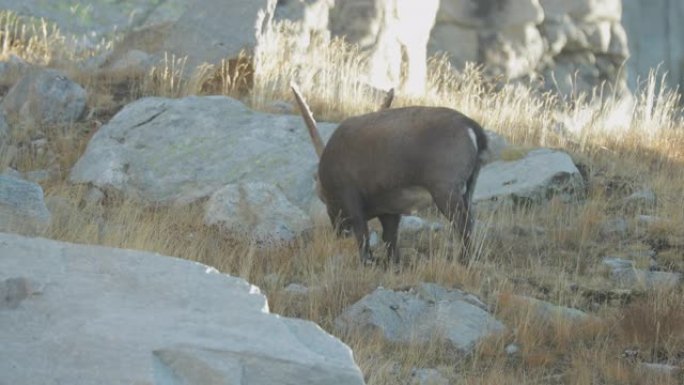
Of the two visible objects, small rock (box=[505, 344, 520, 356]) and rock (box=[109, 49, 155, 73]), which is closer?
small rock (box=[505, 344, 520, 356])

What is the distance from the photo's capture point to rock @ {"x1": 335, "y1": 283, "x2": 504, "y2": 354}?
7691 millimetres

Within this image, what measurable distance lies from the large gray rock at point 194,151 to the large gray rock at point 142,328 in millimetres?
6245

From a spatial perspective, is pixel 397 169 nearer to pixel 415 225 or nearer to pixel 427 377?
pixel 415 225

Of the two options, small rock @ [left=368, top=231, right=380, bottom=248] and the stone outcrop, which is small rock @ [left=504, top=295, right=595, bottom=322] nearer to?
small rock @ [left=368, top=231, right=380, bottom=248]

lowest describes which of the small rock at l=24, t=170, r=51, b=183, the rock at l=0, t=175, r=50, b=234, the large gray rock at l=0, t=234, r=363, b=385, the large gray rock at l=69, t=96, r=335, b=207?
the small rock at l=24, t=170, r=51, b=183

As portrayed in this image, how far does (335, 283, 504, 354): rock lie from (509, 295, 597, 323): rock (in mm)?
286

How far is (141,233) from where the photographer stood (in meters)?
9.04

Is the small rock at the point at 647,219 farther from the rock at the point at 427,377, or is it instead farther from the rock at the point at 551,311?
the rock at the point at 427,377

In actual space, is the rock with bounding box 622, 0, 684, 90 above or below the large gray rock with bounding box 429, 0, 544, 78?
below

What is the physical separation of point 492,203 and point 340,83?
3.81 m

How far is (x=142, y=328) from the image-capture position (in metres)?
4.45

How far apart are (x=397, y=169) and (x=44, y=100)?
16.6 ft

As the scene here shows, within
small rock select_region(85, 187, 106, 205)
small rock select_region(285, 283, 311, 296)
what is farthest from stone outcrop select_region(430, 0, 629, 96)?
small rock select_region(285, 283, 311, 296)

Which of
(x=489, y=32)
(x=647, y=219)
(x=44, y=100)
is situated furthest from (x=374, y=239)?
(x=489, y=32)
